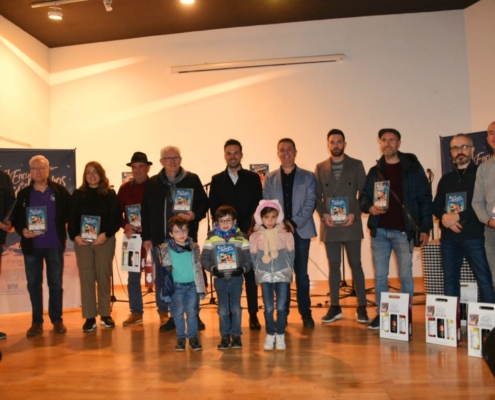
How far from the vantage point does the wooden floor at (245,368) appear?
2902 mm

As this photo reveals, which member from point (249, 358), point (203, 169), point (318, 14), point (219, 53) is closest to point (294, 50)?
point (318, 14)

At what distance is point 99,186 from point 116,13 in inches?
128

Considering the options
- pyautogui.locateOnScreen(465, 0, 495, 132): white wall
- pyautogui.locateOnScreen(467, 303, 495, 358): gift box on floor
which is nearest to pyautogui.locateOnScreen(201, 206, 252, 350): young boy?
pyautogui.locateOnScreen(467, 303, 495, 358): gift box on floor

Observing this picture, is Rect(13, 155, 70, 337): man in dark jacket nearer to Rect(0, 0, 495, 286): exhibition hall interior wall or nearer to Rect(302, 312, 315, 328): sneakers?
Rect(302, 312, 315, 328): sneakers

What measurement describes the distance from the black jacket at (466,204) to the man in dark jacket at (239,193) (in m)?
1.50

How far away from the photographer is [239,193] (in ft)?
14.8

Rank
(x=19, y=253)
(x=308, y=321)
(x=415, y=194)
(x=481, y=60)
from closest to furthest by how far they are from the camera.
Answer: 1. (x=415, y=194)
2. (x=308, y=321)
3. (x=19, y=253)
4. (x=481, y=60)

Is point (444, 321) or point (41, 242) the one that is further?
point (41, 242)

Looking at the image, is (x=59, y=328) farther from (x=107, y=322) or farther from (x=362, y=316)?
(x=362, y=316)

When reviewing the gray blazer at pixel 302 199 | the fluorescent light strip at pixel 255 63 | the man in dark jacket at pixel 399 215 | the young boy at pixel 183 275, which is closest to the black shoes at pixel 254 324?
the young boy at pixel 183 275

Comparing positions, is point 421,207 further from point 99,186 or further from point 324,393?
point 99,186

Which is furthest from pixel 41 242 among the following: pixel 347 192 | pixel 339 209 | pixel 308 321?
pixel 347 192

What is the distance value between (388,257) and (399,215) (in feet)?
1.20

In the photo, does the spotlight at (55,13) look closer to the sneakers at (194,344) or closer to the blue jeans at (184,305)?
the blue jeans at (184,305)
